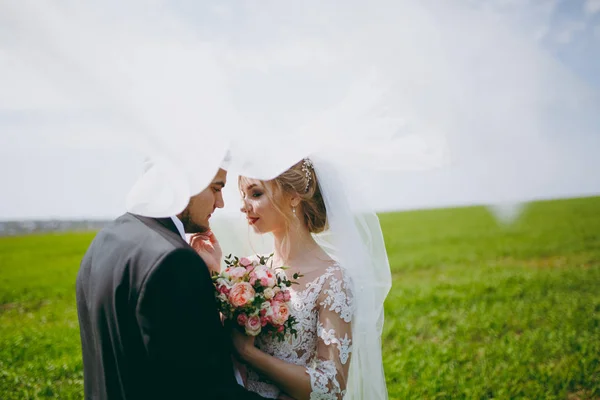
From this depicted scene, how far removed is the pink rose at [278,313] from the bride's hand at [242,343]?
0.86 ft

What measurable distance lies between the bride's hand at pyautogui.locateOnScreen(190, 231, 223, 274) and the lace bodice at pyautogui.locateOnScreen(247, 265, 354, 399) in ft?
2.28

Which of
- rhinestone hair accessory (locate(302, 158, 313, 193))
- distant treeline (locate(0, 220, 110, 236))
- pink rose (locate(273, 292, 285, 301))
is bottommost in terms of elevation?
distant treeline (locate(0, 220, 110, 236))

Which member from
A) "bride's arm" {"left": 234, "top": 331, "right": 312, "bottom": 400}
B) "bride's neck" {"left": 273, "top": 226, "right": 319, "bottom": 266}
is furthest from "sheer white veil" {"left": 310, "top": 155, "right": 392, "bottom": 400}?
"bride's arm" {"left": 234, "top": 331, "right": 312, "bottom": 400}

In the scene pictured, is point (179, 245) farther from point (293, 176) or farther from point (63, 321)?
point (63, 321)

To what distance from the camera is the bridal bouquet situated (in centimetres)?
322

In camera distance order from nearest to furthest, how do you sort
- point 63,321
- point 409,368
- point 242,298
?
point 242,298
point 409,368
point 63,321

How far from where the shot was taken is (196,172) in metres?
2.66

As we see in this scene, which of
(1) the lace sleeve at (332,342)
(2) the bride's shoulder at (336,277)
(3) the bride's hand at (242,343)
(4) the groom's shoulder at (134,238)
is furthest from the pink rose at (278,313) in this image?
(4) the groom's shoulder at (134,238)

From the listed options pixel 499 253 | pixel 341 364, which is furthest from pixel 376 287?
pixel 499 253

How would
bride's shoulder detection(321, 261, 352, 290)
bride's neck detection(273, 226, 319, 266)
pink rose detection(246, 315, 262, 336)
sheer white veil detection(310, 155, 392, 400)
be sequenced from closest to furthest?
pink rose detection(246, 315, 262, 336), bride's shoulder detection(321, 261, 352, 290), sheer white veil detection(310, 155, 392, 400), bride's neck detection(273, 226, 319, 266)

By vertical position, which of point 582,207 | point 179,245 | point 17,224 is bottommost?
point 17,224

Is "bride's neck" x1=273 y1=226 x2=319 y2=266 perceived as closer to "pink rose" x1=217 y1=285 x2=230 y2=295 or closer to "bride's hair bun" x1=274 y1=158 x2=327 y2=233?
"bride's hair bun" x1=274 y1=158 x2=327 y2=233

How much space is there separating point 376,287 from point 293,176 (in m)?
1.22

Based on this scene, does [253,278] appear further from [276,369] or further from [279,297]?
[276,369]
